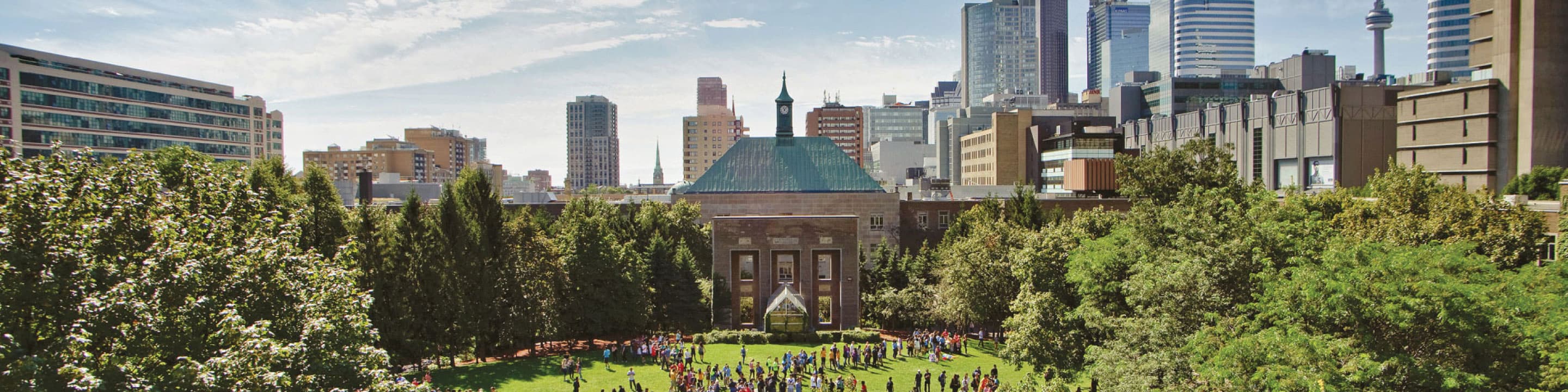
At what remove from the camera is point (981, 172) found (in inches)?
4941

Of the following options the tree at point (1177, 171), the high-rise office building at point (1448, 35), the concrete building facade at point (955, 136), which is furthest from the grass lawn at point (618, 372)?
the high-rise office building at point (1448, 35)

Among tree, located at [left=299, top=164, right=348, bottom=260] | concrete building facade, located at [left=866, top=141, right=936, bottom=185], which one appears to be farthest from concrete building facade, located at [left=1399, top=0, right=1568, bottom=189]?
concrete building facade, located at [left=866, top=141, right=936, bottom=185]

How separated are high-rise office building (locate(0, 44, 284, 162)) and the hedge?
45871mm

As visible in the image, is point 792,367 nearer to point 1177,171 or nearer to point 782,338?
point 782,338

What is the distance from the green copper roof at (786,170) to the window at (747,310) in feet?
37.6

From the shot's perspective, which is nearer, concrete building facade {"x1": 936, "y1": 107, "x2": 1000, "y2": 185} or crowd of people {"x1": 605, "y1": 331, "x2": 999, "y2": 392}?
crowd of people {"x1": 605, "y1": 331, "x2": 999, "y2": 392}

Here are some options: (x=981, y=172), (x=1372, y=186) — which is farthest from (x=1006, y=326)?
(x=981, y=172)

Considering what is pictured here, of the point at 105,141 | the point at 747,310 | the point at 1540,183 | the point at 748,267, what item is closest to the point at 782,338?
the point at 747,310

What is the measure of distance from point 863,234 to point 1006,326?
32.1m

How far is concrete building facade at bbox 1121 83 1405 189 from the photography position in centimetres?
6656

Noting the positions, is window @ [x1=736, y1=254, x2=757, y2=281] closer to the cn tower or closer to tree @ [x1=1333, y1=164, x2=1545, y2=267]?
tree @ [x1=1333, y1=164, x2=1545, y2=267]

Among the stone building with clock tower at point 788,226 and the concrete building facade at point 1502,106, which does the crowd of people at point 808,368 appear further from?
the concrete building facade at point 1502,106

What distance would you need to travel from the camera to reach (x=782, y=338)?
4425 cm

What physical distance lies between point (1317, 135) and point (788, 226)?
45.7 meters
